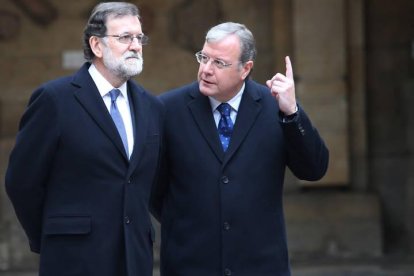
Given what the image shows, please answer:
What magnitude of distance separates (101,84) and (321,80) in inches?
239

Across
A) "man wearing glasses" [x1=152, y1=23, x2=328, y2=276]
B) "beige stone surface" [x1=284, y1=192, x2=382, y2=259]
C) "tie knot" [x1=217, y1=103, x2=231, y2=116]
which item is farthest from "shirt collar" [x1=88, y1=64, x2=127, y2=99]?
"beige stone surface" [x1=284, y1=192, x2=382, y2=259]

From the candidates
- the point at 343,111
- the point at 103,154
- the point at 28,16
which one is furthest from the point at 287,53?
the point at 103,154

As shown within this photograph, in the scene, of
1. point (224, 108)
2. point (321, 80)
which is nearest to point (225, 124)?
point (224, 108)

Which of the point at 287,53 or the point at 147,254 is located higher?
the point at 287,53

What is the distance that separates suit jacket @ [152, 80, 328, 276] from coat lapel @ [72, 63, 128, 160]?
513 millimetres

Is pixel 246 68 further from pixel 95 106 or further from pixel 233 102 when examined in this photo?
pixel 95 106

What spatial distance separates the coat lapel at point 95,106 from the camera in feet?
17.8

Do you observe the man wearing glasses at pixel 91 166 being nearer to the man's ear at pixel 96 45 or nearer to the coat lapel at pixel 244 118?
the man's ear at pixel 96 45

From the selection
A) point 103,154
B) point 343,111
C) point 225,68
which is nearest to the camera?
point 103,154

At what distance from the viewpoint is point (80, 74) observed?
18.3 feet

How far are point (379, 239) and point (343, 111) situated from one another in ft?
3.84

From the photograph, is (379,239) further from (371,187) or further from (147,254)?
(147,254)

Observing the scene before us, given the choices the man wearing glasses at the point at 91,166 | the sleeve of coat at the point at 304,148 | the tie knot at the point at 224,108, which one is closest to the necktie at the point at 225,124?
the tie knot at the point at 224,108

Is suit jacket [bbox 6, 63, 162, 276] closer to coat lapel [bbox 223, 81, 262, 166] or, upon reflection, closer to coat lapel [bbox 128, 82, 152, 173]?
coat lapel [bbox 128, 82, 152, 173]
